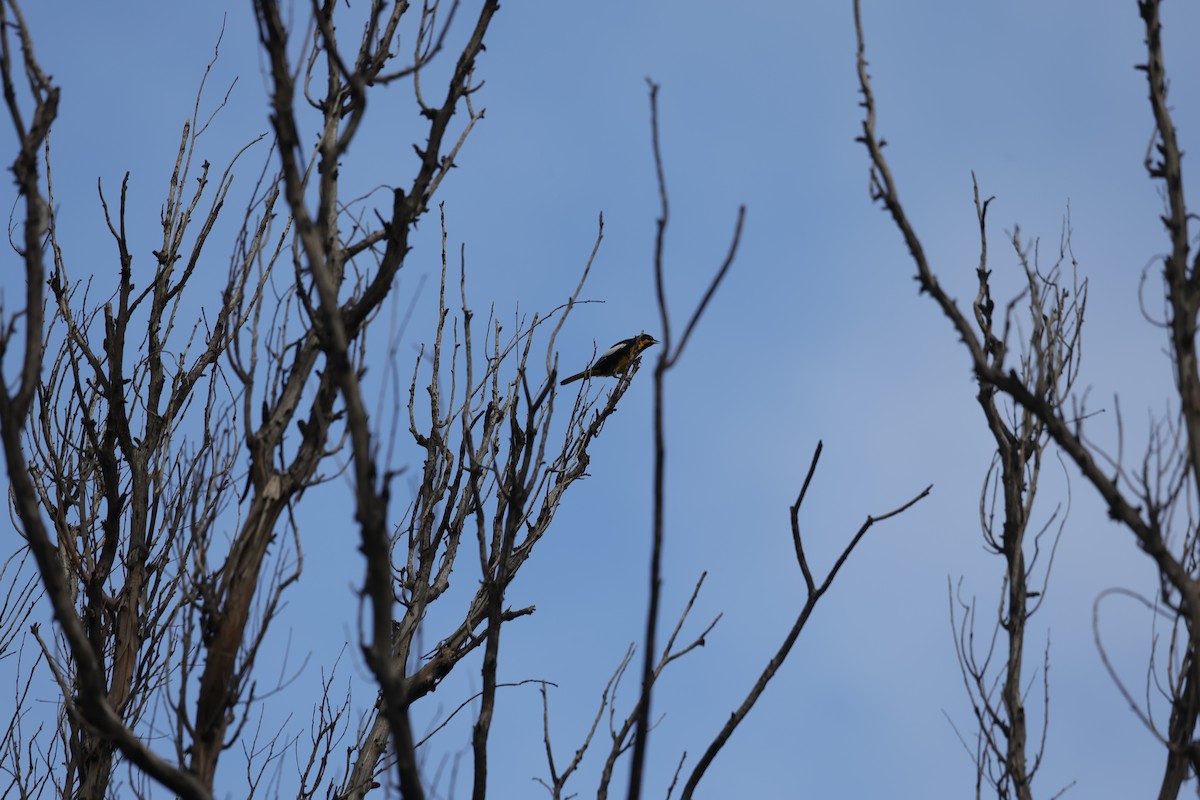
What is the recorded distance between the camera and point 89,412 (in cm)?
582

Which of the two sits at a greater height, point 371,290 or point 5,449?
point 371,290

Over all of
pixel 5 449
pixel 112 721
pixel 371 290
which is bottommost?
pixel 112 721

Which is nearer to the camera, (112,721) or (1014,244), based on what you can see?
(112,721)

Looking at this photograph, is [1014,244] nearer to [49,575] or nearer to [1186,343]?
[1186,343]

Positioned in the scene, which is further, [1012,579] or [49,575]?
[1012,579]

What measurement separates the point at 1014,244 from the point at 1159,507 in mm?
2229

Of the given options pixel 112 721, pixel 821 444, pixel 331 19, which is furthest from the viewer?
pixel 331 19

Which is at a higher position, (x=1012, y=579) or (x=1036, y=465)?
Result: (x=1036, y=465)

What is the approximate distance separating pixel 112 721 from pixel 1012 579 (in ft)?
10.6

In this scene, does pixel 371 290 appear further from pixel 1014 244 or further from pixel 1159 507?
pixel 1014 244

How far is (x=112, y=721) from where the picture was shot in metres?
2.63

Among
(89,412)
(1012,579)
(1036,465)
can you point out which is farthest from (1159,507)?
(89,412)

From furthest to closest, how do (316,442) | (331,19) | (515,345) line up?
(515,345) < (331,19) < (316,442)

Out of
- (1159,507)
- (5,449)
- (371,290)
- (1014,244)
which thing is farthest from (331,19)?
(1159,507)
